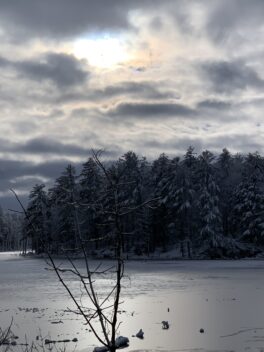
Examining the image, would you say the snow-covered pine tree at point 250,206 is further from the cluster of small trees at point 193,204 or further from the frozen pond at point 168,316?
the frozen pond at point 168,316

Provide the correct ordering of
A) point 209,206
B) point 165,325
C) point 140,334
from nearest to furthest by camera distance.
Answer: point 140,334 → point 165,325 → point 209,206

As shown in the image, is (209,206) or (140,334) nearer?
(140,334)

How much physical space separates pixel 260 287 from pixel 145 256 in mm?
44332

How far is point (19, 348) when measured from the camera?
12797 millimetres

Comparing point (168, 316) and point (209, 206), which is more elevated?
point (209, 206)

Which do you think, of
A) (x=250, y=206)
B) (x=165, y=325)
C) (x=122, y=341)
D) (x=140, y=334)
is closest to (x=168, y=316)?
(x=165, y=325)

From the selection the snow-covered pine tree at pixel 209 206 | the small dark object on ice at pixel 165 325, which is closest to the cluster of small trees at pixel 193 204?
the snow-covered pine tree at pixel 209 206

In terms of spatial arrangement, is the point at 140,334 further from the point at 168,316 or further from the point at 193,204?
the point at 193,204

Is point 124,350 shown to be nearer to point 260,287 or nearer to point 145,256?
point 260,287

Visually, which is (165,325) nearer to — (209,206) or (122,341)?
(122,341)

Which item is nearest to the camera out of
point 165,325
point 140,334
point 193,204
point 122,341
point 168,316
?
Result: point 122,341

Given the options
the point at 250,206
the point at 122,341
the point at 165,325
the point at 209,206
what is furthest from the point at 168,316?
the point at 250,206

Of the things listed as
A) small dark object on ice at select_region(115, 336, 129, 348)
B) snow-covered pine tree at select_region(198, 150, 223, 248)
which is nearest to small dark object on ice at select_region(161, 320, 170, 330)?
small dark object on ice at select_region(115, 336, 129, 348)

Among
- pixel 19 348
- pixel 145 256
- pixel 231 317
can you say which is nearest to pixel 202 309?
pixel 231 317
